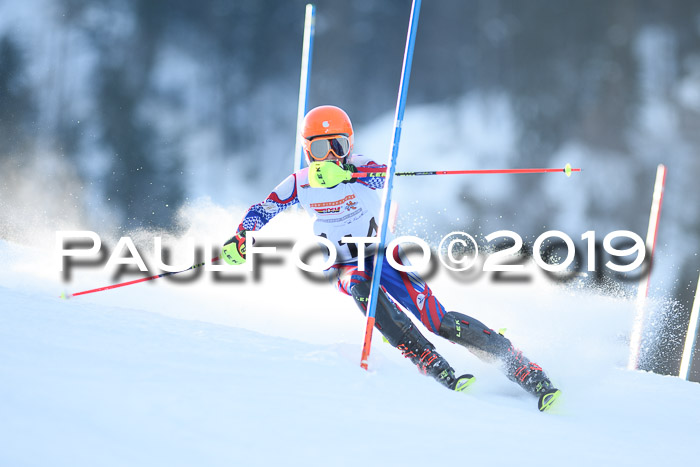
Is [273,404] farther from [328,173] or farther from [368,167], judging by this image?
[368,167]

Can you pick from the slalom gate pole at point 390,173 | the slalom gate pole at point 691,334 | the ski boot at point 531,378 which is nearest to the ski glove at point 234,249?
the slalom gate pole at point 390,173

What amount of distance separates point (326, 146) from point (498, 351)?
3.76 feet

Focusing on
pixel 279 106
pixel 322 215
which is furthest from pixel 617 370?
pixel 279 106

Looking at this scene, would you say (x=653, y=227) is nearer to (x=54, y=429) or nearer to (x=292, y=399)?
(x=292, y=399)

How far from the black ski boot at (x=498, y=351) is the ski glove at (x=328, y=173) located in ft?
2.39

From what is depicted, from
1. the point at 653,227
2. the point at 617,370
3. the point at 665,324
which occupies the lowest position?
the point at 665,324

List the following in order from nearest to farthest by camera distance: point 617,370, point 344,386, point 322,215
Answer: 1. point 344,386
2. point 322,215
3. point 617,370

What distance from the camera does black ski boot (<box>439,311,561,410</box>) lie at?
85.4 inches

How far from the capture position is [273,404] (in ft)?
4.68

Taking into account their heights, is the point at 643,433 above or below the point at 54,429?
below

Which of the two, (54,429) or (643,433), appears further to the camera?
(643,433)

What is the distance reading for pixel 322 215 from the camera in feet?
8.45

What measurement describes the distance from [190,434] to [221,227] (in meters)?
5.07

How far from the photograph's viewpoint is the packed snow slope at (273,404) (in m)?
1.17
